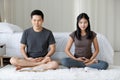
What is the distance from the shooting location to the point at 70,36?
3084 millimetres

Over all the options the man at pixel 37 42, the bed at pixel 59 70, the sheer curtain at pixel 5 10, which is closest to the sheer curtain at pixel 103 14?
the sheer curtain at pixel 5 10

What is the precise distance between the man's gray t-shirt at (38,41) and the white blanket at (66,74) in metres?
0.34

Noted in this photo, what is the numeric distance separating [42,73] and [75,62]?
1.49ft

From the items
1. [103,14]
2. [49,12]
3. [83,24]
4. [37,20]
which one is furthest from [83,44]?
[49,12]

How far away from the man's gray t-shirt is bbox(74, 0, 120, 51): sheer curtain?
2160 mm

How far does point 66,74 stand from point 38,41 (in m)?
0.61

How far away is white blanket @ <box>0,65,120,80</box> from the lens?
2.57m

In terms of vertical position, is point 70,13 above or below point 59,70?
above

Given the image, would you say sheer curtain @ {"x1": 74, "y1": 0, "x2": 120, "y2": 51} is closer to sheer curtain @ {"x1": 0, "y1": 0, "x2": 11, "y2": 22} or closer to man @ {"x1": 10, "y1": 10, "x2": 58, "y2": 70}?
sheer curtain @ {"x1": 0, "y1": 0, "x2": 11, "y2": 22}

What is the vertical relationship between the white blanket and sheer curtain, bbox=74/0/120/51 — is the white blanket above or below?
below

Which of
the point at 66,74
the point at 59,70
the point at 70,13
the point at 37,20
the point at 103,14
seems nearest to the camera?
the point at 66,74

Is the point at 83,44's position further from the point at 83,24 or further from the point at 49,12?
the point at 49,12

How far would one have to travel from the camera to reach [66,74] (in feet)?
8.70

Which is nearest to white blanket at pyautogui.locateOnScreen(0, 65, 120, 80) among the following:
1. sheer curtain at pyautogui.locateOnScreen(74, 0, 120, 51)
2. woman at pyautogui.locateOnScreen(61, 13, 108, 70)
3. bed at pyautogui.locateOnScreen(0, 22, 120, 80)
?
bed at pyautogui.locateOnScreen(0, 22, 120, 80)
